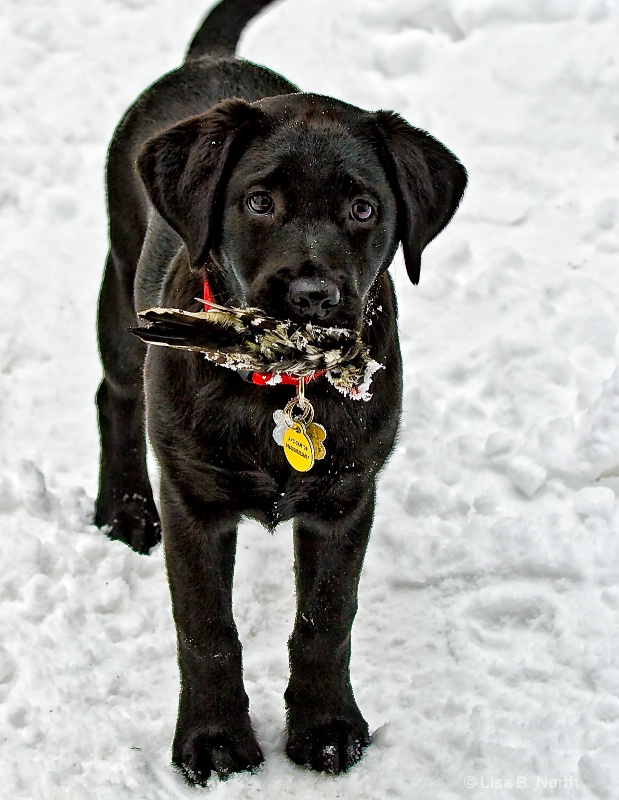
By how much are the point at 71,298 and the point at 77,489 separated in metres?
1.39

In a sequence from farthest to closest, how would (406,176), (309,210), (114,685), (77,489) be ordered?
(77,489) → (114,685) → (406,176) → (309,210)

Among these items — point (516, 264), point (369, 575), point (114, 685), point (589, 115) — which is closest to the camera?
point (114, 685)

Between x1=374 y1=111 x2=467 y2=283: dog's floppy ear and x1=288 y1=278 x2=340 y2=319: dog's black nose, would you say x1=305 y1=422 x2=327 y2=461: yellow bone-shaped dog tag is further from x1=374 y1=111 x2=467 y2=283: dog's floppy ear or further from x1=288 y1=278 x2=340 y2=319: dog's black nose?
x1=374 y1=111 x2=467 y2=283: dog's floppy ear

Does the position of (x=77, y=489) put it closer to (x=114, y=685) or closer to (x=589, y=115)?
(x=114, y=685)

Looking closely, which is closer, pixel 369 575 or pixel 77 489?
pixel 369 575

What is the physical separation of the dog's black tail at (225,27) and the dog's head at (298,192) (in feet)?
5.05

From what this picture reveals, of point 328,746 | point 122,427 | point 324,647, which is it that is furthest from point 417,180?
point 122,427

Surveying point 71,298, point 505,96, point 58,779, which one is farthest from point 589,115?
point 58,779

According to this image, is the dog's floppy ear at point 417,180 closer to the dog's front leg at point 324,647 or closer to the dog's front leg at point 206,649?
the dog's front leg at point 324,647

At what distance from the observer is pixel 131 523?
451 cm

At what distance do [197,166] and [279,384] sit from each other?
0.61 meters

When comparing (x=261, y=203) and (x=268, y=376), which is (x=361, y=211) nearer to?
(x=261, y=203)

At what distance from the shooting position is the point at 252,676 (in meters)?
3.91

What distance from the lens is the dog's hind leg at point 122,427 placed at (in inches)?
175
